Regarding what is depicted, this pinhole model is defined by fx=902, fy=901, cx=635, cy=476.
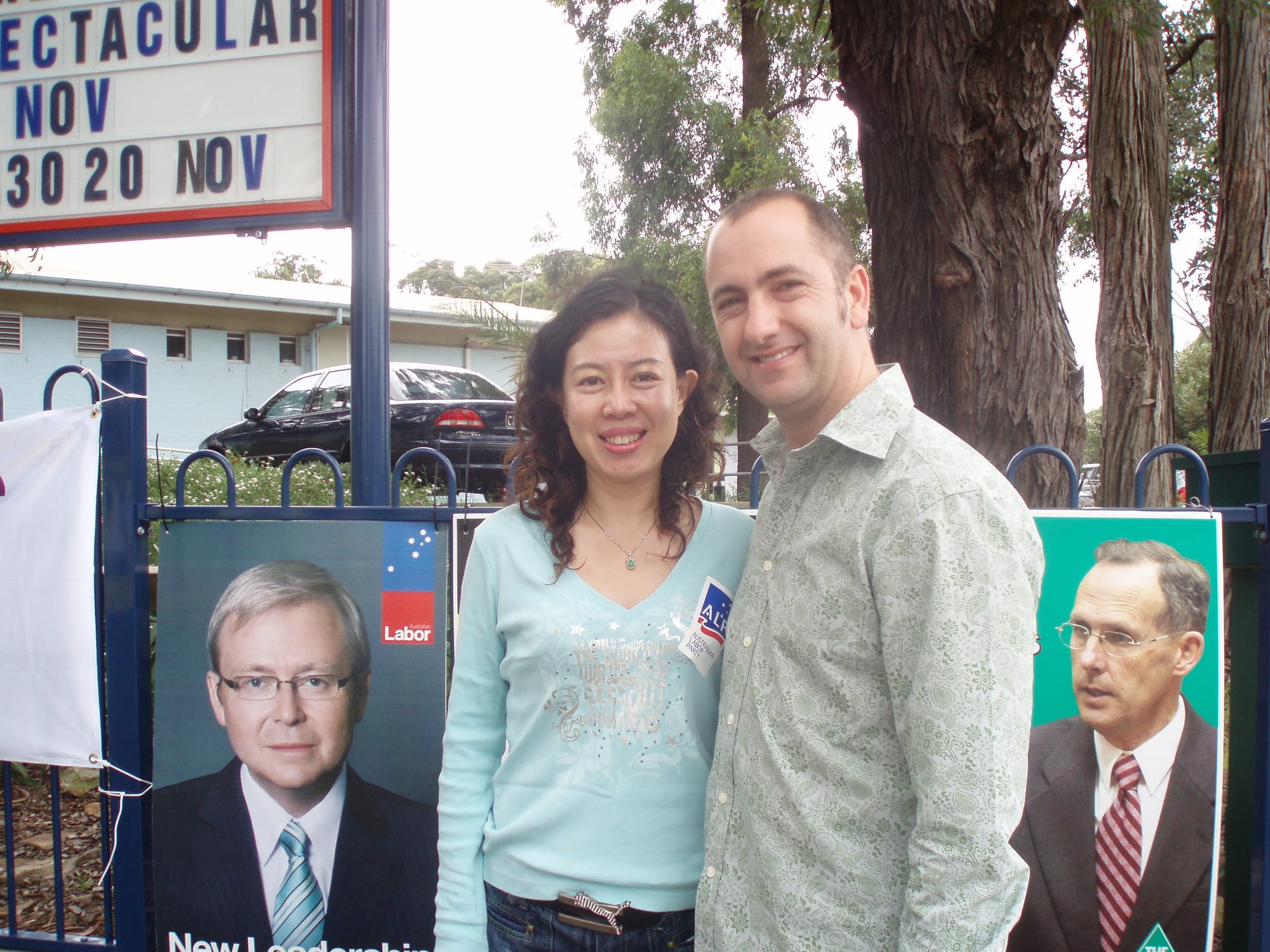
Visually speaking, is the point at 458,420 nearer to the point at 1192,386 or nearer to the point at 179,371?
the point at 179,371

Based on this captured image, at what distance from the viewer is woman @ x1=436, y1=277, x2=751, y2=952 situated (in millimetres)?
1705

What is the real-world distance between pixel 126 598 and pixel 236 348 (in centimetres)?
1725

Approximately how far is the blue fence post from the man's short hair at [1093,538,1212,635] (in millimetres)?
2932

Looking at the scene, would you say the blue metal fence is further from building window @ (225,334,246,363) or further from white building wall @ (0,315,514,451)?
building window @ (225,334,246,363)

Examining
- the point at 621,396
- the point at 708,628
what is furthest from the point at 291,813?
the point at 621,396

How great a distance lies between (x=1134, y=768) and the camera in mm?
2434

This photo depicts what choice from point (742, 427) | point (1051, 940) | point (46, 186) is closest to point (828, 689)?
point (1051, 940)

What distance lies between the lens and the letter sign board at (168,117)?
10.7 ft

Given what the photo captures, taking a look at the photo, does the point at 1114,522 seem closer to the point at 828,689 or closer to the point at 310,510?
the point at 828,689

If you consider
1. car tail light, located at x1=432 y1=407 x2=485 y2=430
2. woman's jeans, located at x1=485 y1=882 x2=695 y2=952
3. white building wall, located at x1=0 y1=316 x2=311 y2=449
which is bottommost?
woman's jeans, located at x1=485 y1=882 x2=695 y2=952

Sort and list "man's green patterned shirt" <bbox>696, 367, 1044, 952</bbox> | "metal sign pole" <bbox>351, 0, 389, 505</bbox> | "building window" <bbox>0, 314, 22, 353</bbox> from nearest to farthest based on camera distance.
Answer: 1. "man's green patterned shirt" <bbox>696, 367, 1044, 952</bbox>
2. "metal sign pole" <bbox>351, 0, 389, 505</bbox>
3. "building window" <bbox>0, 314, 22, 353</bbox>

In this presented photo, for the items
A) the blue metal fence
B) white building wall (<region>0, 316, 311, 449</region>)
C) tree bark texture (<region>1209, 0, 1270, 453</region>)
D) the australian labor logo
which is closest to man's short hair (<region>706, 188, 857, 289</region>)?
the australian labor logo

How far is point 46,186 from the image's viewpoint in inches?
147

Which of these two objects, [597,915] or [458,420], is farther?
[458,420]
